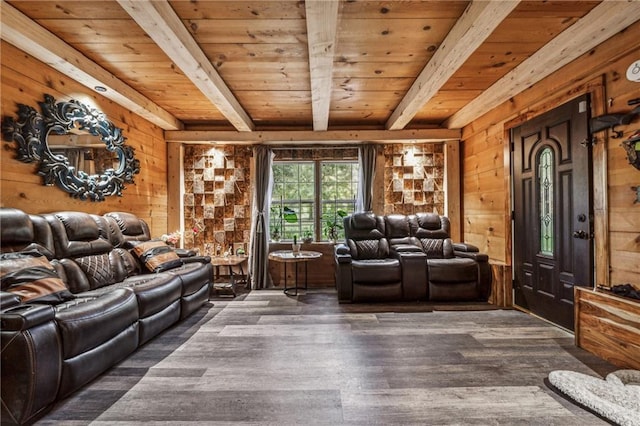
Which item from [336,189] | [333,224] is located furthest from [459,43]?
[333,224]

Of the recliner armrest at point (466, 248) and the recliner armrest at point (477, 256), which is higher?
the recliner armrest at point (466, 248)

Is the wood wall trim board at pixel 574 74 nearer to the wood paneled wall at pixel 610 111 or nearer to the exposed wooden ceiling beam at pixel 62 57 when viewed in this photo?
the wood paneled wall at pixel 610 111

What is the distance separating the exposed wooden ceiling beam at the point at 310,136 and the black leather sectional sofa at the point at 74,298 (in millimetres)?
1732

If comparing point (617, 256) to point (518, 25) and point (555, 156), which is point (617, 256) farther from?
point (518, 25)

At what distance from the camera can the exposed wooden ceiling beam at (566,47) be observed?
2123 millimetres

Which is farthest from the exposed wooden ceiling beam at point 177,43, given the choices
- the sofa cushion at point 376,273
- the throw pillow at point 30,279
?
the sofa cushion at point 376,273

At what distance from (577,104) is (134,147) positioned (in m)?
4.85

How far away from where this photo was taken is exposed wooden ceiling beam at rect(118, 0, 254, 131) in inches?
78.1

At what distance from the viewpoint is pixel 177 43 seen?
232 cm

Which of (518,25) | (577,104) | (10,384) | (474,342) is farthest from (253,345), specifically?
(577,104)

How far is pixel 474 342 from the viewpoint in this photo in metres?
2.64

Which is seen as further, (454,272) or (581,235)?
(454,272)

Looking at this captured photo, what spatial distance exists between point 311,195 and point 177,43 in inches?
127

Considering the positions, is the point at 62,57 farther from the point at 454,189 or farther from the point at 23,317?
the point at 454,189
